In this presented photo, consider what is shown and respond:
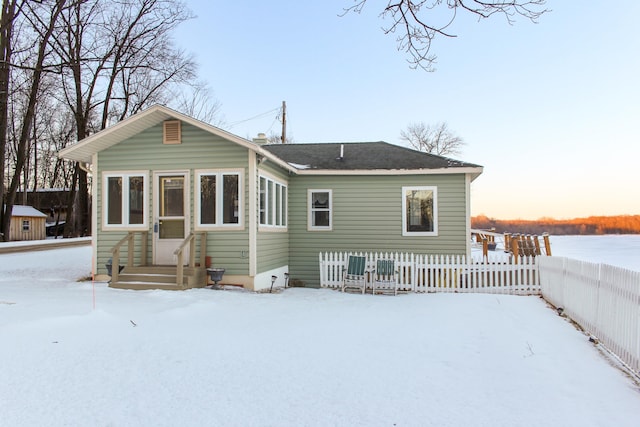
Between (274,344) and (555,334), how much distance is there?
4.05 m

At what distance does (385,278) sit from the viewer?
36.7 feet

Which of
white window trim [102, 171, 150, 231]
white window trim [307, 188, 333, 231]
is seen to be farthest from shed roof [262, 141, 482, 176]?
white window trim [102, 171, 150, 231]

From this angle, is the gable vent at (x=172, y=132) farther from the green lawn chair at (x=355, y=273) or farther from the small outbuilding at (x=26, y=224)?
the small outbuilding at (x=26, y=224)

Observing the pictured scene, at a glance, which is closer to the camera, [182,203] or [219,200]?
[219,200]

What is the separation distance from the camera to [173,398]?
3914 millimetres

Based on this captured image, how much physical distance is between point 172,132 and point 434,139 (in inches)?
1495

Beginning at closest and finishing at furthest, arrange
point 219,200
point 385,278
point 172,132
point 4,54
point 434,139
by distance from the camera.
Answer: point 219,200, point 172,132, point 385,278, point 4,54, point 434,139

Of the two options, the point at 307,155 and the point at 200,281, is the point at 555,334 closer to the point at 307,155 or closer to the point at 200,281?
the point at 200,281

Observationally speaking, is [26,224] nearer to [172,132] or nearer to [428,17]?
[172,132]

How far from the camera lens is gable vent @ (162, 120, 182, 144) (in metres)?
10.2

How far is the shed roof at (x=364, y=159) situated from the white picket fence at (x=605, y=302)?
477 cm

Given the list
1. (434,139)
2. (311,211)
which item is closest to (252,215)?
(311,211)

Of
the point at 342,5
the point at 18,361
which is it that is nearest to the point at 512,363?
the point at 342,5

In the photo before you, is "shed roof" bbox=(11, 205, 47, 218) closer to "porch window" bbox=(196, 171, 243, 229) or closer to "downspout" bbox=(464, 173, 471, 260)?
"porch window" bbox=(196, 171, 243, 229)
